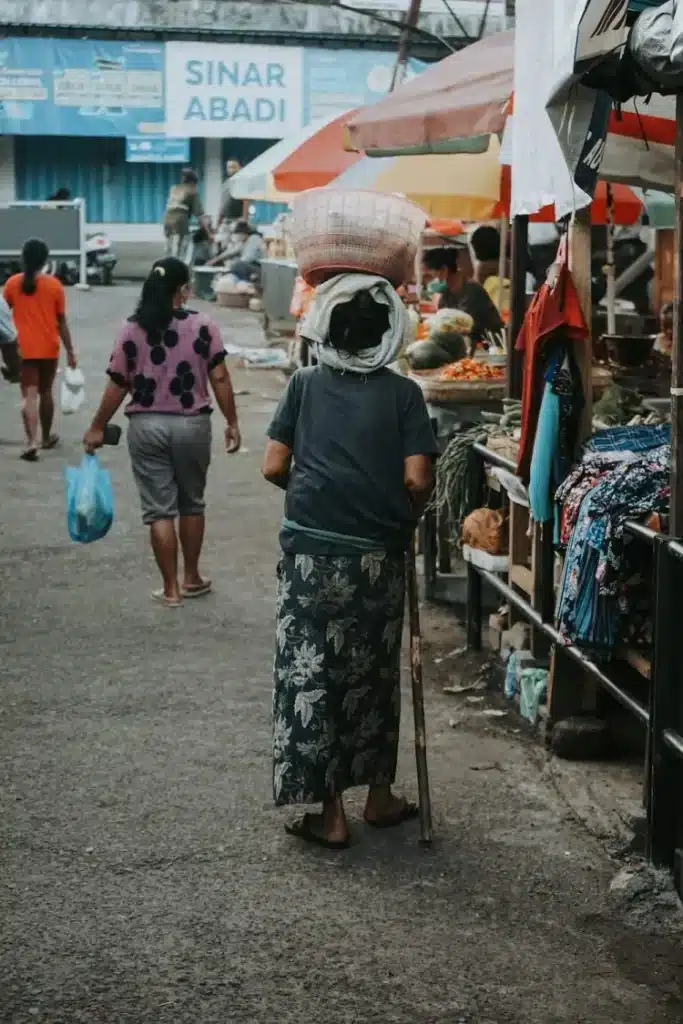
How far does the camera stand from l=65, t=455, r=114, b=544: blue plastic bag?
8.34 m

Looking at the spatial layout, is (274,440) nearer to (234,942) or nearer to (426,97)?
(234,942)

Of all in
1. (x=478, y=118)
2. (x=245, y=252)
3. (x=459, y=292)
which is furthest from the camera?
(x=245, y=252)

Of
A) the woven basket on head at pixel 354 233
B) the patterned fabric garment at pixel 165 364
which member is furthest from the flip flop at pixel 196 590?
the woven basket on head at pixel 354 233

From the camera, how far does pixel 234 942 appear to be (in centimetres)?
435

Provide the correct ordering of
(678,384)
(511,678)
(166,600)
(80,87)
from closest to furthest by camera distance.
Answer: (678,384) → (511,678) → (166,600) → (80,87)

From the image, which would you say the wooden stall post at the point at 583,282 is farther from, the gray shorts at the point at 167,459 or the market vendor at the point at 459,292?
the market vendor at the point at 459,292

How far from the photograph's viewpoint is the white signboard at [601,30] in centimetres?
A: 436

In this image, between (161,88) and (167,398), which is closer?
A: (167,398)

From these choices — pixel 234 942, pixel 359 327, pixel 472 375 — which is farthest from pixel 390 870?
pixel 472 375

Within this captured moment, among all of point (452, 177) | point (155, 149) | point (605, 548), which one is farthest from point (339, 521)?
point (155, 149)

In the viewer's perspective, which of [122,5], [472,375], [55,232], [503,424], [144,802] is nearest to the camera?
[144,802]

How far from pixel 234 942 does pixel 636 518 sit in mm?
1924

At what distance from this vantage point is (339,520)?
5.03 meters

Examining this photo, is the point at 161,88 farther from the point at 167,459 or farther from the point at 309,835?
the point at 309,835
